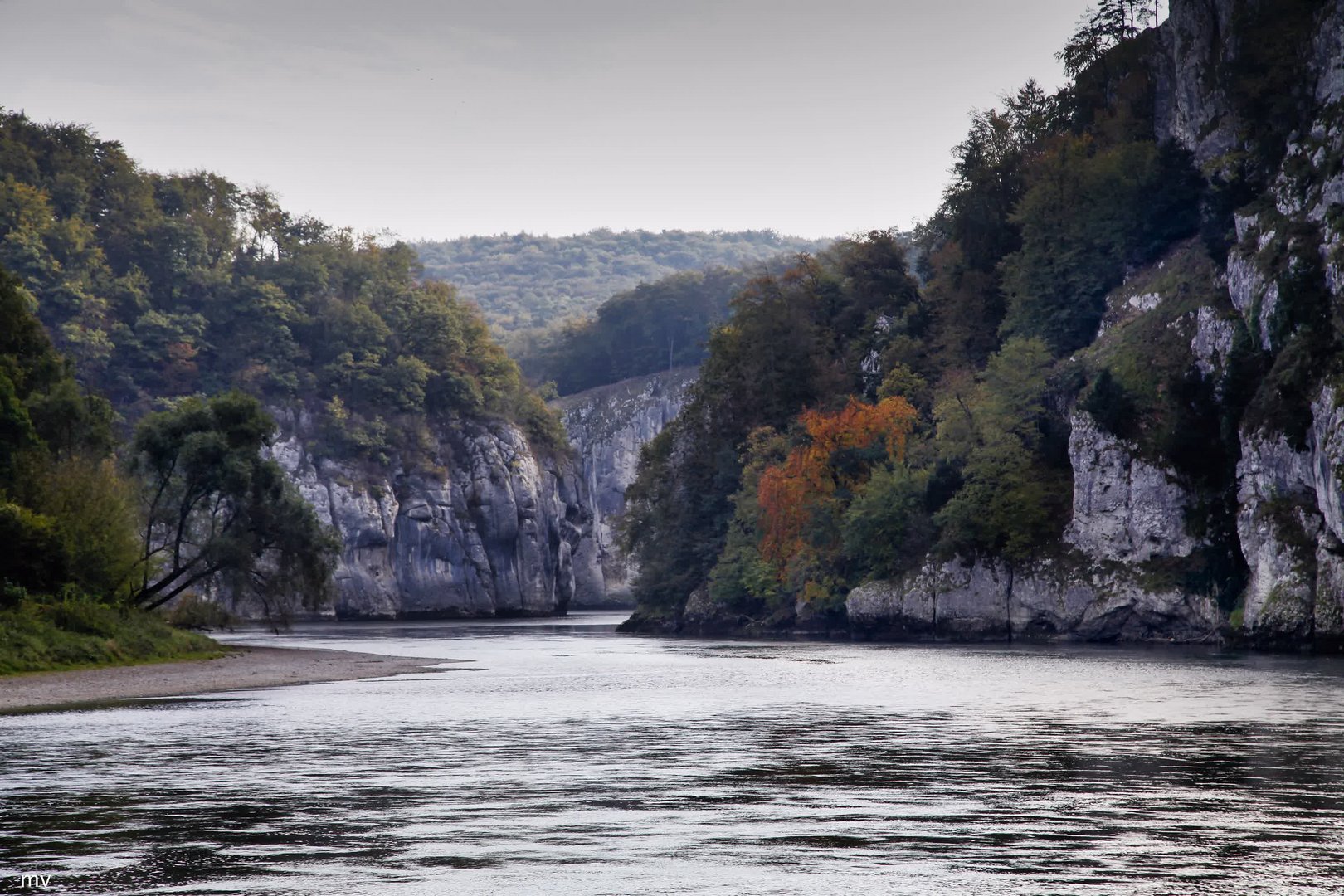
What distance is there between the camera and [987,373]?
81750 mm

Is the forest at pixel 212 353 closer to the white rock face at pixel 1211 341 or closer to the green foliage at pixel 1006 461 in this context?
the green foliage at pixel 1006 461

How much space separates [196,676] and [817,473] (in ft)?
168

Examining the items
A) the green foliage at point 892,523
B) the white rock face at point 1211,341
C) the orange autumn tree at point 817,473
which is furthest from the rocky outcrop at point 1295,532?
the orange autumn tree at point 817,473

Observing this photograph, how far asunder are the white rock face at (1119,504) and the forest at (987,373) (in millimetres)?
1010

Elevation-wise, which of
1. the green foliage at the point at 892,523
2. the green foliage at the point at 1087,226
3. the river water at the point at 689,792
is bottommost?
the river water at the point at 689,792

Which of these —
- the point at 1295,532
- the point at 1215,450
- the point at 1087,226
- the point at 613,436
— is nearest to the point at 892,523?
the point at 1215,450

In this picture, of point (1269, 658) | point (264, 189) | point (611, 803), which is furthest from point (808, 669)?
point (264, 189)

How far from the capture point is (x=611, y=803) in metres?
17.2

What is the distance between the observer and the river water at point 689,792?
41.6 ft

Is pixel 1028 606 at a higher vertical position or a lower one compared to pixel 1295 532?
lower

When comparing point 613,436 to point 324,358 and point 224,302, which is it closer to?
point 324,358

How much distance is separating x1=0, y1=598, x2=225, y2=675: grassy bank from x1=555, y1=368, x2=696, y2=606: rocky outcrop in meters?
136

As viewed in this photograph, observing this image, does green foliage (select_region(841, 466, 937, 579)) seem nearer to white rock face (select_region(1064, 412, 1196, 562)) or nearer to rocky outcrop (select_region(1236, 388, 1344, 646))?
white rock face (select_region(1064, 412, 1196, 562))

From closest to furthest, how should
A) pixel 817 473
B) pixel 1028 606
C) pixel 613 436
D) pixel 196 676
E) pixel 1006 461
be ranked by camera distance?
pixel 196 676 < pixel 1028 606 < pixel 1006 461 < pixel 817 473 < pixel 613 436
